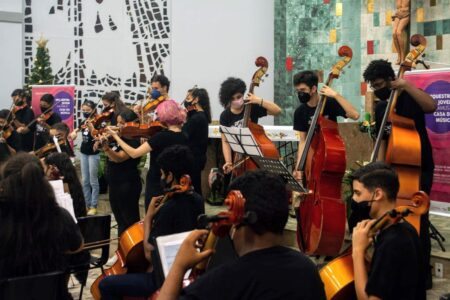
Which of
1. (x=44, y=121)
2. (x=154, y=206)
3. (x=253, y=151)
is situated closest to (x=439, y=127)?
(x=253, y=151)

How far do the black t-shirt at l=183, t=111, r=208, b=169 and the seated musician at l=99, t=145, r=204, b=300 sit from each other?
1.79 metres

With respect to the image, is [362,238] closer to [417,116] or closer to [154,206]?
[154,206]

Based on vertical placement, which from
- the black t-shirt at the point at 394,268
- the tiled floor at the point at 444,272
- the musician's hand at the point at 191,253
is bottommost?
the tiled floor at the point at 444,272

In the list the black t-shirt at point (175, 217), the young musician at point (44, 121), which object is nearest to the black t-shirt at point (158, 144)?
the black t-shirt at point (175, 217)

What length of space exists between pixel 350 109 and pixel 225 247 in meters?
2.42

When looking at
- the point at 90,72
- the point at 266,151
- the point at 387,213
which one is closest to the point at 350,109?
the point at 266,151

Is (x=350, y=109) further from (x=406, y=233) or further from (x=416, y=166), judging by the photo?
(x=406, y=233)

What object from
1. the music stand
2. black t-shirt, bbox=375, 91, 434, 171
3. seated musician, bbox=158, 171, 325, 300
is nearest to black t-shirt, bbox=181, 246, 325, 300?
seated musician, bbox=158, 171, 325, 300

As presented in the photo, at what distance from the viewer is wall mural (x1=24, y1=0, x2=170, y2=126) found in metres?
12.4

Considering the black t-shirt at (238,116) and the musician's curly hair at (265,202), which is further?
the black t-shirt at (238,116)

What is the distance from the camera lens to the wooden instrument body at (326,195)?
4.89m

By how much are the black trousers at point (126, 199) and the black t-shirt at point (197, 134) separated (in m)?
0.53

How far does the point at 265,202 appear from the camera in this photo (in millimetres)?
2189

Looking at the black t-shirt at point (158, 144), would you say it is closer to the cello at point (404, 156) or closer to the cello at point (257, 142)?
the cello at point (257, 142)
